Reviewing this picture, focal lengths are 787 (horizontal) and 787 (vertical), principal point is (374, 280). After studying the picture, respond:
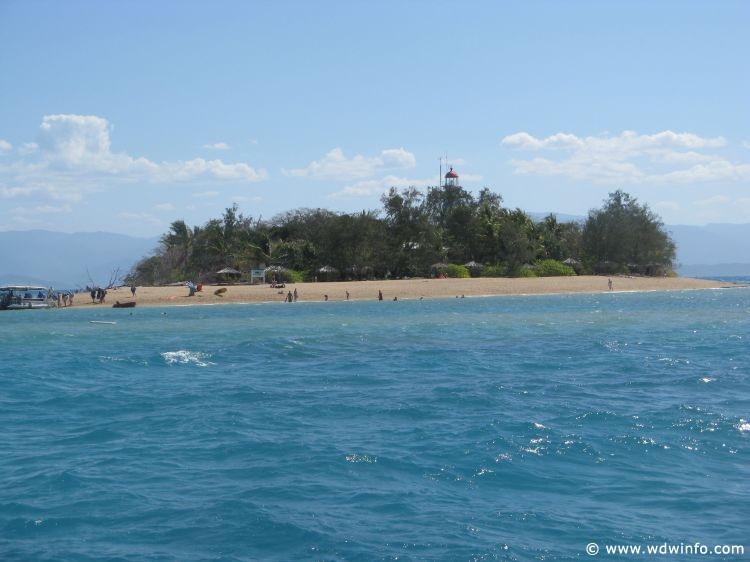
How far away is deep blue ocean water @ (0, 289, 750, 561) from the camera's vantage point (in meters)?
8.63

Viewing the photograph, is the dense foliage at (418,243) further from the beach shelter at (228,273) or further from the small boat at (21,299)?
the small boat at (21,299)

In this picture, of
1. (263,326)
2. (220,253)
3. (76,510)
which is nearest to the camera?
(76,510)

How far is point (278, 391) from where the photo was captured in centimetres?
1798

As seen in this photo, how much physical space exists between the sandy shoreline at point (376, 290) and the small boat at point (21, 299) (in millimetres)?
2383

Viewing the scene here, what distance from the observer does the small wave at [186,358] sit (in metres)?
23.8

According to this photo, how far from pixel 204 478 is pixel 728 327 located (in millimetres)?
29584

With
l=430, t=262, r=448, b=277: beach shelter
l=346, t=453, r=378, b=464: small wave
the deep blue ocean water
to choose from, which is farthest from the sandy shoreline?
l=346, t=453, r=378, b=464: small wave

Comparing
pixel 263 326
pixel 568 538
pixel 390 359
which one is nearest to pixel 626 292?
pixel 263 326

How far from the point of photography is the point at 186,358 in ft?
81.5

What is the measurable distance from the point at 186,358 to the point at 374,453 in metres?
14.2

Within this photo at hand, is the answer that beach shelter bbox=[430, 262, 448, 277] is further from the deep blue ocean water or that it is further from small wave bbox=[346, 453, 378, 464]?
small wave bbox=[346, 453, 378, 464]

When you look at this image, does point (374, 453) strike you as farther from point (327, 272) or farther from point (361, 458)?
point (327, 272)

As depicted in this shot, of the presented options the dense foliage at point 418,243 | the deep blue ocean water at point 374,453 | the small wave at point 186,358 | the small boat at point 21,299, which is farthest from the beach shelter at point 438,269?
the small wave at point 186,358

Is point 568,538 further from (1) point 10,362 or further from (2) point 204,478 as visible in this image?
(1) point 10,362
